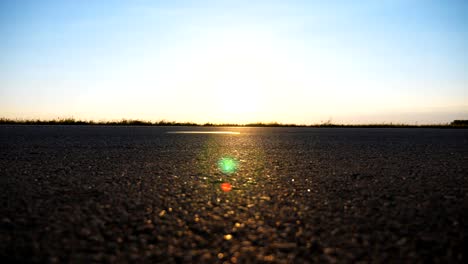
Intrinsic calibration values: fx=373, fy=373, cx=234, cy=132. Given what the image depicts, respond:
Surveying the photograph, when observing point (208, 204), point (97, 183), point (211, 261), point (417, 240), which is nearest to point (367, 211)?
point (417, 240)

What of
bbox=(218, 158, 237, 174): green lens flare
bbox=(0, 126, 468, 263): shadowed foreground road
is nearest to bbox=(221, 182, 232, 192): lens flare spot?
bbox=(0, 126, 468, 263): shadowed foreground road

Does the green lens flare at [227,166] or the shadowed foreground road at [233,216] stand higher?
the green lens flare at [227,166]

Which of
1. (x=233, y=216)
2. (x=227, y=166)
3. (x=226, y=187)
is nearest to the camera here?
(x=233, y=216)

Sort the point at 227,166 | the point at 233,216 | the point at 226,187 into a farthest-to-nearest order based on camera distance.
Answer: the point at 227,166 → the point at 226,187 → the point at 233,216

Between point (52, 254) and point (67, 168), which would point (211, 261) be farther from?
point (67, 168)

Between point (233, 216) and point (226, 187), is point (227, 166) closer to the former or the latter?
point (226, 187)

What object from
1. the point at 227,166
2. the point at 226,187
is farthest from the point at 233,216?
the point at 227,166

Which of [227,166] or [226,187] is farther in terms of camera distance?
[227,166]

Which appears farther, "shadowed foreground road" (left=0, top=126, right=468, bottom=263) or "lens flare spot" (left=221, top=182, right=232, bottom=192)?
"lens flare spot" (left=221, top=182, right=232, bottom=192)

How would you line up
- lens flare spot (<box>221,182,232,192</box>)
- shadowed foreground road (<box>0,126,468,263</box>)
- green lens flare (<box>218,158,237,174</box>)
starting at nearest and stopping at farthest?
shadowed foreground road (<box>0,126,468,263</box>) < lens flare spot (<box>221,182,232,192</box>) < green lens flare (<box>218,158,237,174</box>)

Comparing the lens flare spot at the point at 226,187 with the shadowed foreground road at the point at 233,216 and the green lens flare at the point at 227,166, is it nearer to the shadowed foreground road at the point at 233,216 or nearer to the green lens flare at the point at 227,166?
the shadowed foreground road at the point at 233,216

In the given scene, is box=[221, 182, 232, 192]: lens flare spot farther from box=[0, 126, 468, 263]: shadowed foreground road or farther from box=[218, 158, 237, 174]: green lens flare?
box=[218, 158, 237, 174]: green lens flare

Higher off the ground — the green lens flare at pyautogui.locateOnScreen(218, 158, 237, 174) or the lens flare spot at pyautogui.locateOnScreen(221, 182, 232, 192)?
the green lens flare at pyautogui.locateOnScreen(218, 158, 237, 174)

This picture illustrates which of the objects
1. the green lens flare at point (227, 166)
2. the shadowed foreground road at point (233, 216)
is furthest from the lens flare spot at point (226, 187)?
the green lens flare at point (227, 166)
